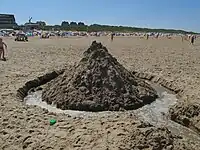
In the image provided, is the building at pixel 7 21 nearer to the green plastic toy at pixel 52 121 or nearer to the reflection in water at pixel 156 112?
the reflection in water at pixel 156 112

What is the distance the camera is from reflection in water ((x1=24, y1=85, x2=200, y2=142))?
7.69 m

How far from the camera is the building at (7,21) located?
109375mm

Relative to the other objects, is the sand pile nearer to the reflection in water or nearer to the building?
the reflection in water

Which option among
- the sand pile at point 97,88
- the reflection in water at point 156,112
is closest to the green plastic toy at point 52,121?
the reflection in water at point 156,112

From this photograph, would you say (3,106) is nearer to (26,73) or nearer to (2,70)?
A: (26,73)

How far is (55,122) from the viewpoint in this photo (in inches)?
283

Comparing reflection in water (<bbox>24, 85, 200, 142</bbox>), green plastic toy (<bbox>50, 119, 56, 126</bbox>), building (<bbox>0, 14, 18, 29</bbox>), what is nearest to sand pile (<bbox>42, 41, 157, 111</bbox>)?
reflection in water (<bbox>24, 85, 200, 142</bbox>)

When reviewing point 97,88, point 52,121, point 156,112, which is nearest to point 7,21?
point 97,88

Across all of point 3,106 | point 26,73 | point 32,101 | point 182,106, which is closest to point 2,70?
point 26,73

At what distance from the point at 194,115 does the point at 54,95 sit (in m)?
4.18

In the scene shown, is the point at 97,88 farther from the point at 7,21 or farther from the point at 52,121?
the point at 7,21

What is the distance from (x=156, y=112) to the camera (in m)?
9.14

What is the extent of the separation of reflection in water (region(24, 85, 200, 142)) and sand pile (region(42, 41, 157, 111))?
23 cm

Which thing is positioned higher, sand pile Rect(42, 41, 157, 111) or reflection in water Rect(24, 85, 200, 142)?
sand pile Rect(42, 41, 157, 111)
